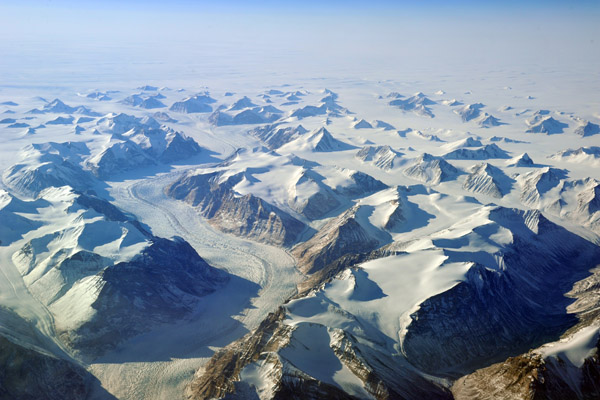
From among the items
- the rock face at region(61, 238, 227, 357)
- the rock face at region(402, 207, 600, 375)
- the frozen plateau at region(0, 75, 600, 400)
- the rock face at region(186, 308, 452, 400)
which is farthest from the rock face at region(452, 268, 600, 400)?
the rock face at region(61, 238, 227, 357)

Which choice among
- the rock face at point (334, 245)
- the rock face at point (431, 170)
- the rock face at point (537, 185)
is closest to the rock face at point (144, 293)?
the rock face at point (334, 245)

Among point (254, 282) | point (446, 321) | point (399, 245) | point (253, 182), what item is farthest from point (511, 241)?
point (253, 182)

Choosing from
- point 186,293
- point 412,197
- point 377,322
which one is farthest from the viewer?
point 412,197

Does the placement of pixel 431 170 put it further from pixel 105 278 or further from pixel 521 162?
pixel 105 278

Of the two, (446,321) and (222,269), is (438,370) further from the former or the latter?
(222,269)

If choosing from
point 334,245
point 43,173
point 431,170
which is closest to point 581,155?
point 431,170
